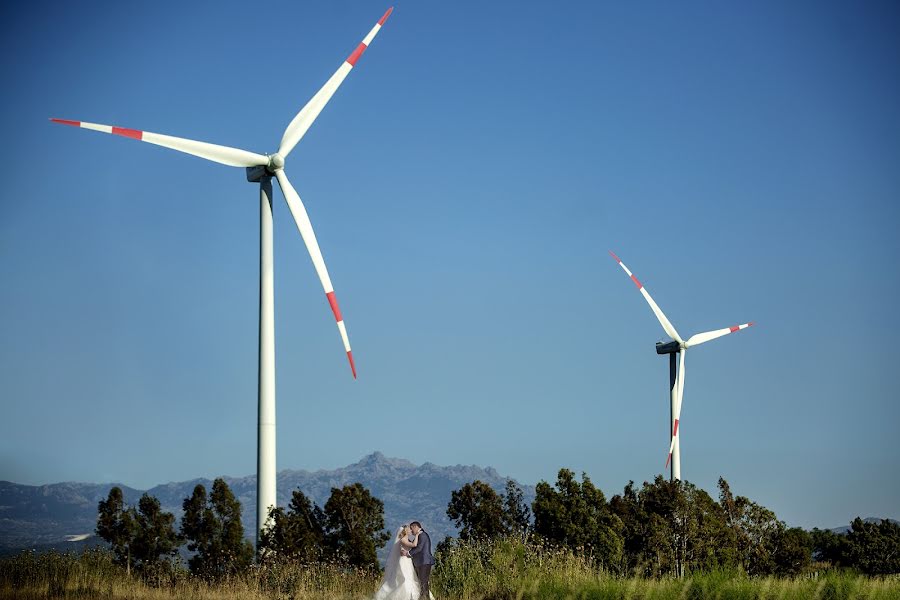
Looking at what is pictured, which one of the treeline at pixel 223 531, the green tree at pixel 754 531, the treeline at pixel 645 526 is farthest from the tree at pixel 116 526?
the green tree at pixel 754 531

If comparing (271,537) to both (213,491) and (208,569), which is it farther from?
(213,491)

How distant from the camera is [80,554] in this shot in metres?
38.3

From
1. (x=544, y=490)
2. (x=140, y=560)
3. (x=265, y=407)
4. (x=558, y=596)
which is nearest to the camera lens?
(x=558, y=596)

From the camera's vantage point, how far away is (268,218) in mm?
40656

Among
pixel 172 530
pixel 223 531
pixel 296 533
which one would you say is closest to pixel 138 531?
pixel 172 530

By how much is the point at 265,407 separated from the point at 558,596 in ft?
45.3

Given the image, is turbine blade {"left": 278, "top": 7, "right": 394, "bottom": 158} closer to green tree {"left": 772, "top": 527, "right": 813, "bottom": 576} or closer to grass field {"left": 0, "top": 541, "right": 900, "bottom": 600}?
grass field {"left": 0, "top": 541, "right": 900, "bottom": 600}

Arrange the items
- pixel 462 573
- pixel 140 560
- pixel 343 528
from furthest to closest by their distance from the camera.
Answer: pixel 343 528 → pixel 140 560 → pixel 462 573

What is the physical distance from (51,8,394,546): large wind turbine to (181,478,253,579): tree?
408 cm

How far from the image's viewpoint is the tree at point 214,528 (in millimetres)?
41919

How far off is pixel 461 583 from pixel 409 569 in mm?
1749

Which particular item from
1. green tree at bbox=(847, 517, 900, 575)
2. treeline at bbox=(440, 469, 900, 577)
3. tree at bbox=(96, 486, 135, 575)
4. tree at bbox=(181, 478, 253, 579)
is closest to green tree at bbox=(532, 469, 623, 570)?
treeline at bbox=(440, 469, 900, 577)

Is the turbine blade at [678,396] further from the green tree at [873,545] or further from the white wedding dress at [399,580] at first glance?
the white wedding dress at [399,580]

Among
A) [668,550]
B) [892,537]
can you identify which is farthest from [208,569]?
[892,537]
